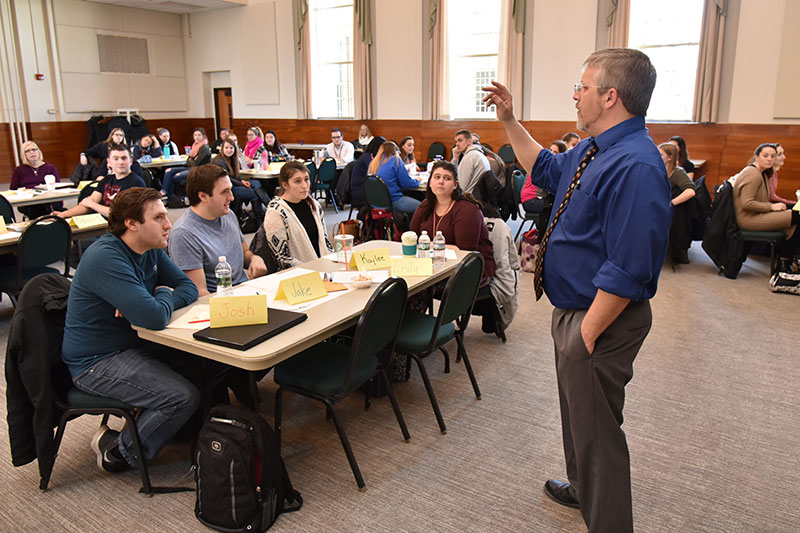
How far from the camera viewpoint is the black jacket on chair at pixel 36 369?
2.27 meters

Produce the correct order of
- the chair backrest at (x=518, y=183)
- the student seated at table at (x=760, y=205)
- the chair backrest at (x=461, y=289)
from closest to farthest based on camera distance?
the chair backrest at (x=461, y=289) → the student seated at table at (x=760, y=205) → the chair backrest at (x=518, y=183)

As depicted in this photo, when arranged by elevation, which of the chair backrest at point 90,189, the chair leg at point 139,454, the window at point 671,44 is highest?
the window at point 671,44

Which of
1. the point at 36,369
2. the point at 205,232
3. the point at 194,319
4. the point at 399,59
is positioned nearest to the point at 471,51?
the point at 399,59

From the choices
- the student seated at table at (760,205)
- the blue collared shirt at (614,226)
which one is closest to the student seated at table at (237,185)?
the student seated at table at (760,205)

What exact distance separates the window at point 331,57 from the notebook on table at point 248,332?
1043 centimetres

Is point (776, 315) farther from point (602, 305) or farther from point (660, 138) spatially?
point (660, 138)

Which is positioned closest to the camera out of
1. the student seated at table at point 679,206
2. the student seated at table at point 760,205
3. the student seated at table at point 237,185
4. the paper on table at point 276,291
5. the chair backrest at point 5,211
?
the paper on table at point 276,291

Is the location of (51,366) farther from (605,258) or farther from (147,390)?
(605,258)

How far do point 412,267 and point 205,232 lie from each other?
3.61ft

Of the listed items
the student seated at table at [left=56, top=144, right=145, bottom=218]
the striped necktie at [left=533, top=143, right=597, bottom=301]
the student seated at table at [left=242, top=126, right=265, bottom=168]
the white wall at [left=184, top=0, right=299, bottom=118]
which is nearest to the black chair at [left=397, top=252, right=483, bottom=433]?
the striped necktie at [left=533, top=143, right=597, bottom=301]

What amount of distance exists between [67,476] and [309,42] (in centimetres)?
1099

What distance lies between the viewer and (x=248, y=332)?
7.39ft

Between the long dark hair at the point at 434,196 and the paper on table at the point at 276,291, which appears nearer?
the paper on table at the point at 276,291

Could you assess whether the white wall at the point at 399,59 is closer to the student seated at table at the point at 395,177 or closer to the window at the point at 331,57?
the window at the point at 331,57
